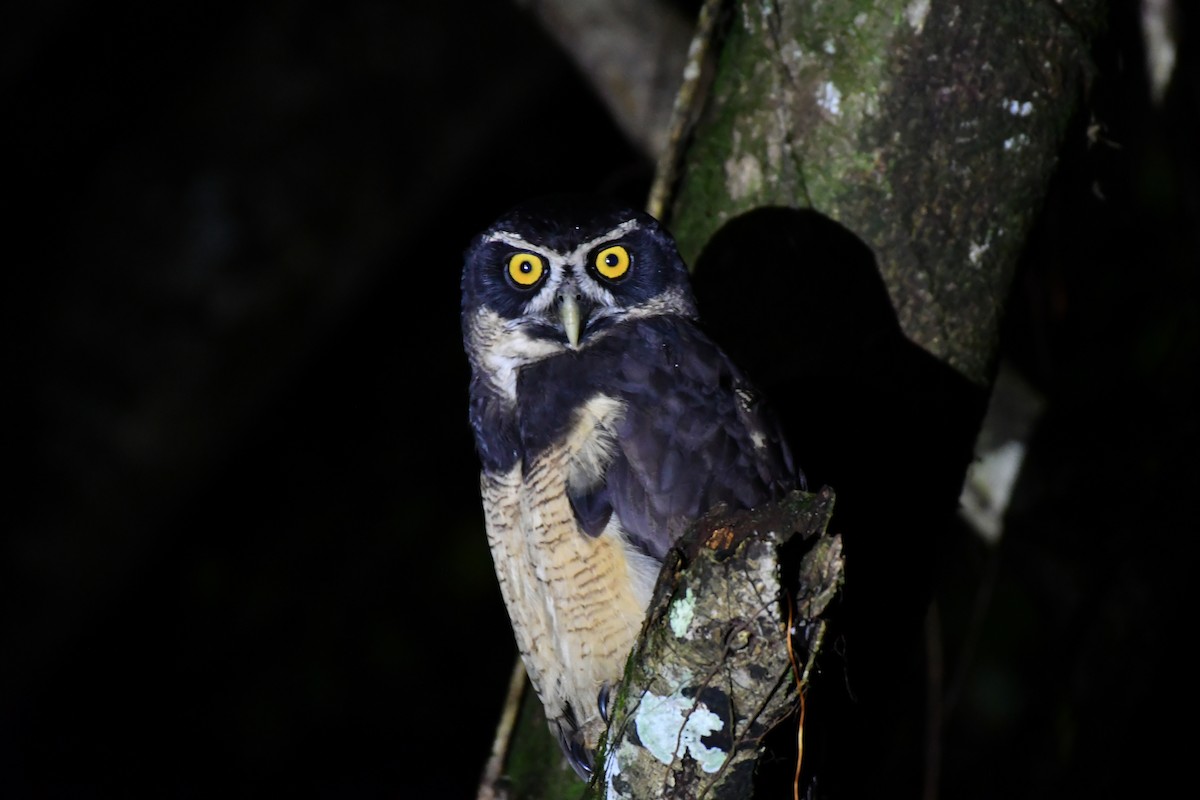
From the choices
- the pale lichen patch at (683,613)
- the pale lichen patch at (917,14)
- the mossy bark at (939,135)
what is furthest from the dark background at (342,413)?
the pale lichen patch at (683,613)

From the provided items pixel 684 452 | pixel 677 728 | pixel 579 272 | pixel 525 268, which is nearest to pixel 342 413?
pixel 525 268

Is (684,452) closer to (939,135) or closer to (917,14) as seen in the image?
(939,135)

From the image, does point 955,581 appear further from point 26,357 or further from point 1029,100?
point 26,357

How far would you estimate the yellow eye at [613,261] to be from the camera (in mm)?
2771

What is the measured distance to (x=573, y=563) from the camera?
7.92ft

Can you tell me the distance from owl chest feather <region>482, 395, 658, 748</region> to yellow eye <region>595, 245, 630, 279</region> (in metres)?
0.42

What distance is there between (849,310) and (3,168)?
4948 millimetres

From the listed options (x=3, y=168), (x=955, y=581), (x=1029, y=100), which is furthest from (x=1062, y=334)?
(x=3, y=168)

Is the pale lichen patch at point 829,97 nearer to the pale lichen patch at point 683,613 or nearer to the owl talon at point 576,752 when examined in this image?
the pale lichen patch at point 683,613

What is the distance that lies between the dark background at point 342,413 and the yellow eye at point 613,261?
90 cm

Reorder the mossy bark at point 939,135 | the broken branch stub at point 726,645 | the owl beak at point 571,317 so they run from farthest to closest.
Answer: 1. the owl beak at point 571,317
2. the mossy bark at point 939,135
3. the broken branch stub at point 726,645

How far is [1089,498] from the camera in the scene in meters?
4.02

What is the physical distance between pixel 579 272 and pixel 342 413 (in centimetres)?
474

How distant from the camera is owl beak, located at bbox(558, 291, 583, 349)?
2.70m
